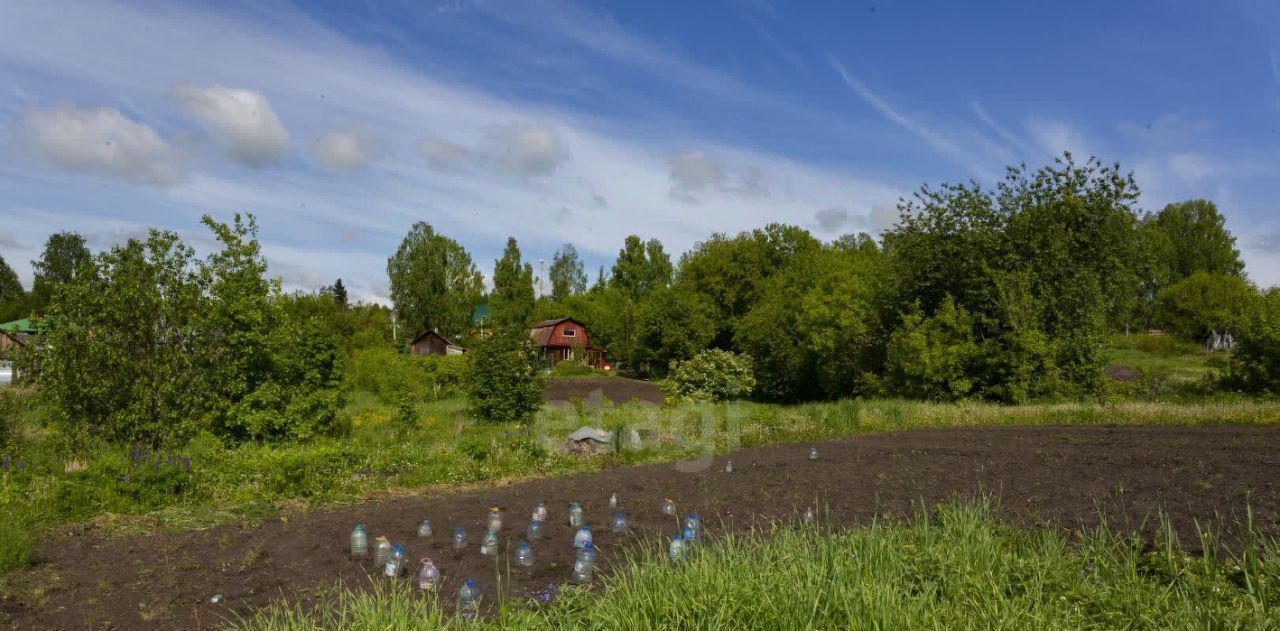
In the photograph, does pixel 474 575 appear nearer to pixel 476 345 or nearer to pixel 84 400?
pixel 84 400

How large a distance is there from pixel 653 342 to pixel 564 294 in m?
37.8

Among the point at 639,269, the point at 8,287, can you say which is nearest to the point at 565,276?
the point at 639,269

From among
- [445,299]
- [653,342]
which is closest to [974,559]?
[653,342]

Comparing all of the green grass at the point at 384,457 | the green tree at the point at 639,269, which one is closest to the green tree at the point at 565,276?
the green tree at the point at 639,269

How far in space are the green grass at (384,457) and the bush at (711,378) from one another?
1030 centimetres

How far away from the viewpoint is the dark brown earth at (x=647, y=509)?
4.72 meters

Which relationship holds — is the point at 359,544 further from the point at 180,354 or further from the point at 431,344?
the point at 431,344

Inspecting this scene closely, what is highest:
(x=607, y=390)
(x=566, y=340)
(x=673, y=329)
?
(x=673, y=329)

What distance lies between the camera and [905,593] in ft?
11.3

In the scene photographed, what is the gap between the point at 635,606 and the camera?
3.52 meters

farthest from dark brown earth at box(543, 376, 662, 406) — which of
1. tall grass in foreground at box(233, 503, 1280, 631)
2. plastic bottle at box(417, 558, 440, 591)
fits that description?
tall grass in foreground at box(233, 503, 1280, 631)

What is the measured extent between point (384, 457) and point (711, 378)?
60.1 feet

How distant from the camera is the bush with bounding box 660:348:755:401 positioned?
26.4 metres

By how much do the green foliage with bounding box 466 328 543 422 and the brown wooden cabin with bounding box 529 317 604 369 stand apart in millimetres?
37334
